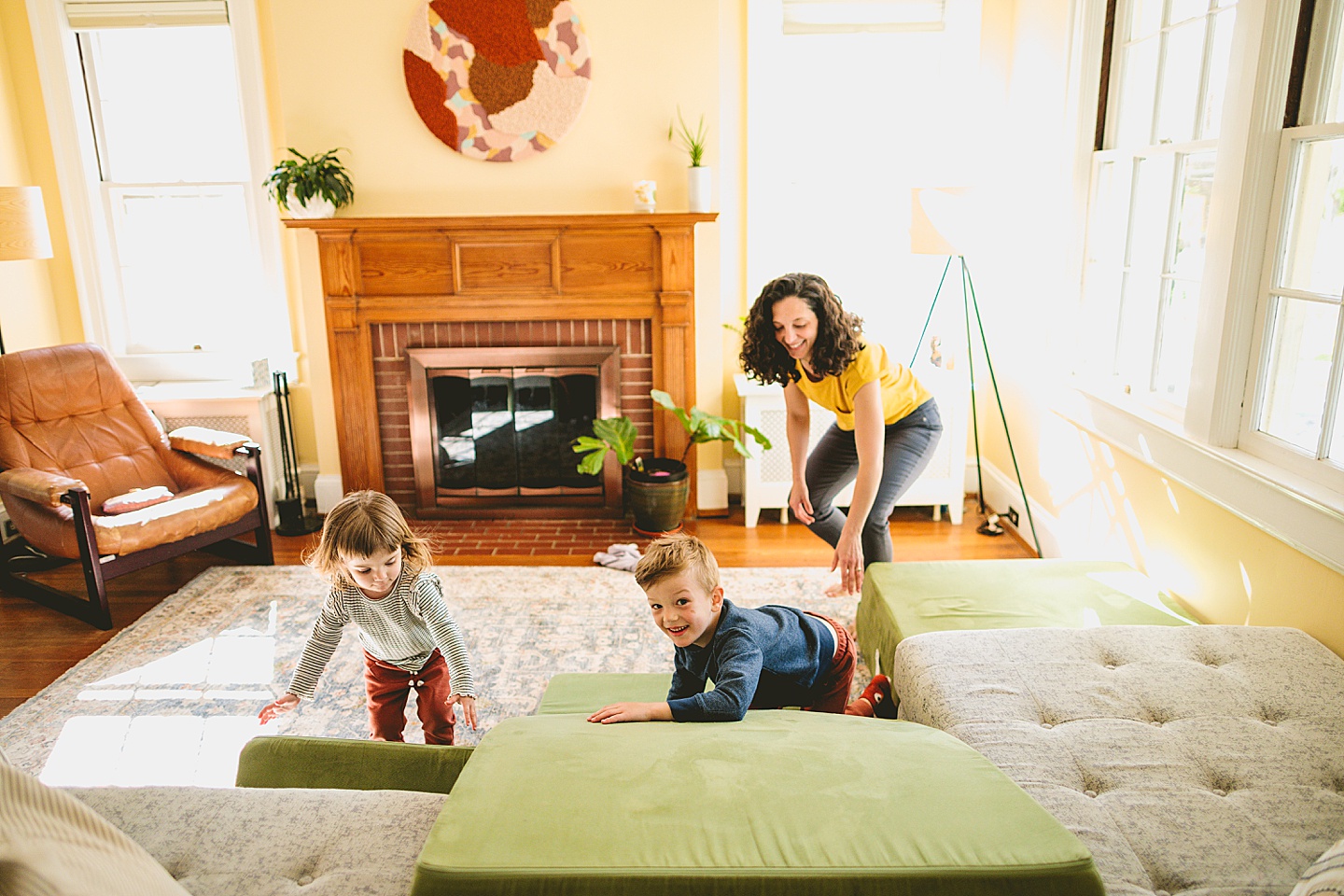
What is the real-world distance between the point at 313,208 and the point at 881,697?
3371 mm

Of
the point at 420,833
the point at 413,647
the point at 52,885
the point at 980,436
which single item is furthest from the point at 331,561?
the point at 980,436

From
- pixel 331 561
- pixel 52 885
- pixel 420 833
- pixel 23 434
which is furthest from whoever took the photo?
pixel 23 434

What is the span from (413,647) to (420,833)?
791mm

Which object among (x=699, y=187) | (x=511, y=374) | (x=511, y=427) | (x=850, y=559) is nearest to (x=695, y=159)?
(x=699, y=187)

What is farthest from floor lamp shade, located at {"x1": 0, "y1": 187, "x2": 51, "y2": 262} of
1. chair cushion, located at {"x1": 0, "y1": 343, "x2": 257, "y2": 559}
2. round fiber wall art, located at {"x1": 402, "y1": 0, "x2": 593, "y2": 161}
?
round fiber wall art, located at {"x1": 402, "y1": 0, "x2": 593, "y2": 161}

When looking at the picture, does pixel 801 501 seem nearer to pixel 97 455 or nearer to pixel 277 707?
pixel 277 707

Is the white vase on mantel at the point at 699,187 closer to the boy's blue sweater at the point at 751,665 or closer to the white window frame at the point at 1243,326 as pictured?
the white window frame at the point at 1243,326

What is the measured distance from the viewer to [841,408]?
276 cm

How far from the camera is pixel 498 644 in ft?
10.4

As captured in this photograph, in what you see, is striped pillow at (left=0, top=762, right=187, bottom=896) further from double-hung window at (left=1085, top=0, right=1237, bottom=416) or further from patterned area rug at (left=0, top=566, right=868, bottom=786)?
double-hung window at (left=1085, top=0, right=1237, bottom=416)

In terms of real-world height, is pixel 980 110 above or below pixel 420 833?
above

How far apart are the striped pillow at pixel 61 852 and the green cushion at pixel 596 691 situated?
107 centimetres

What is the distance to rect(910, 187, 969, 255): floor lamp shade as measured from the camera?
373cm

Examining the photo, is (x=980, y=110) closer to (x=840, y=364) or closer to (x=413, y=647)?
(x=840, y=364)
